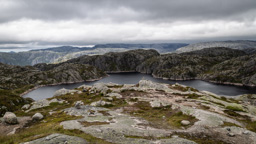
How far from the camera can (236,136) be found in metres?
30.6

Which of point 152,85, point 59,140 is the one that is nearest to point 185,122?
point 59,140

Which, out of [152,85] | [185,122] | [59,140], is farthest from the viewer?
[152,85]

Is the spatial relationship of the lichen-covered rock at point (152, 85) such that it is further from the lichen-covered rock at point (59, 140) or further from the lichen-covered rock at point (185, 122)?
the lichen-covered rock at point (59, 140)

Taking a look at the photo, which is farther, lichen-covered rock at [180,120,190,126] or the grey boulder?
lichen-covered rock at [180,120,190,126]

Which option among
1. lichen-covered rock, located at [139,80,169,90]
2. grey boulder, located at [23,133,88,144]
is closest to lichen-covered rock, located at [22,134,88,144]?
grey boulder, located at [23,133,88,144]

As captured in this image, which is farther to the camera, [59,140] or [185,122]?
[185,122]

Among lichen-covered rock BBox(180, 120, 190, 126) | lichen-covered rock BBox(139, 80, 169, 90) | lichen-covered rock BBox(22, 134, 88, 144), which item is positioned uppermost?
lichen-covered rock BBox(22, 134, 88, 144)

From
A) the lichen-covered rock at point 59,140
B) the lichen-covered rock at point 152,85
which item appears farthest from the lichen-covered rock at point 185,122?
the lichen-covered rock at point 152,85

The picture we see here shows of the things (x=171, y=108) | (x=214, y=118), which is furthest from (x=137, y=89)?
(x=214, y=118)

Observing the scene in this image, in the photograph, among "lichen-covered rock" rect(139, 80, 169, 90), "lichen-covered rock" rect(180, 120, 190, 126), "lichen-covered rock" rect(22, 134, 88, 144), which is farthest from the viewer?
"lichen-covered rock" rect(139, 80, 169, 90)

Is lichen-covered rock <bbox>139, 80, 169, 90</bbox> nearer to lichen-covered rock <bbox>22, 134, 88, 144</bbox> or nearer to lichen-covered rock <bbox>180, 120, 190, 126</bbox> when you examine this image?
lichen-covered rock <bbox>180, 120, 190, 126</bbox>

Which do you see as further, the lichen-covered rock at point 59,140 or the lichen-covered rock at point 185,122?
the lichen-covered rock at point 185,122

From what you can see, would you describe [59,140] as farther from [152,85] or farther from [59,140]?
[152,85]

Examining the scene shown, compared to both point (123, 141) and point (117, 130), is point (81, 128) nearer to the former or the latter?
point (117, 130)
